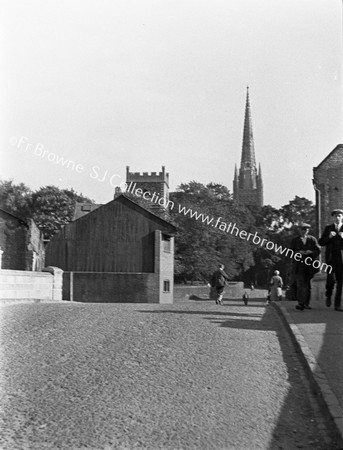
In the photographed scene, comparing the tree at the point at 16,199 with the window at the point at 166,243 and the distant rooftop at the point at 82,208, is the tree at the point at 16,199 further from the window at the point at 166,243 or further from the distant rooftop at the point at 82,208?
the window at the point at 166,243

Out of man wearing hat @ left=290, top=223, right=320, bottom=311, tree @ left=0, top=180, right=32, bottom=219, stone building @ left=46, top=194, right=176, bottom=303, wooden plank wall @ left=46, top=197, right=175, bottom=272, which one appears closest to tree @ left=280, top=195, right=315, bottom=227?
stone building @ left=46, top=194, right=176, bottom=303

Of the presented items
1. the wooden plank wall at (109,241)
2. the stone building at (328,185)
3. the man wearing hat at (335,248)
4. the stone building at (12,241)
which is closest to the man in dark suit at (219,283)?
the man wearing hat at (335,248)

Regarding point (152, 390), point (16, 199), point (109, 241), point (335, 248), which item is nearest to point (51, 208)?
point (16, 199)

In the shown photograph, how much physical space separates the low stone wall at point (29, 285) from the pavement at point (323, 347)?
6975 mm

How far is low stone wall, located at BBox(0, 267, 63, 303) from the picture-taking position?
50.5ft

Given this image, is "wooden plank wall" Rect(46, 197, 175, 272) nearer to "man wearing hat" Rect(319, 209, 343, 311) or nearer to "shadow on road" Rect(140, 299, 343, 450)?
"shadow on road" Rect(140, 299, 343, 450)

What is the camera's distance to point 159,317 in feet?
35.9

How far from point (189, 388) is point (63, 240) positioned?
4496 cm

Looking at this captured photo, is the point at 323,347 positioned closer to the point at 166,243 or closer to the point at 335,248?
the point at 335,248

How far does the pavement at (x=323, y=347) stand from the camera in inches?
228

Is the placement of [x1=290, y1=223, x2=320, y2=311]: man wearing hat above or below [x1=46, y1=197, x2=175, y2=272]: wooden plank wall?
below

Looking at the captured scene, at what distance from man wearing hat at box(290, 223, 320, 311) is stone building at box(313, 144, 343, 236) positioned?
20.8 metres

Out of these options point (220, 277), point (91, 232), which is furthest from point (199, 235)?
point (220, 277)

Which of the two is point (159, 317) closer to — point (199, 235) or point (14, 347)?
point (14, 347)
